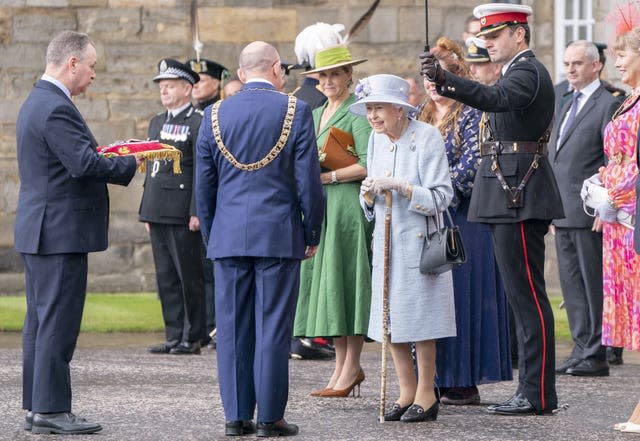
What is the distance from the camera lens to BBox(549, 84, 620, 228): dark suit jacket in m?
10.0

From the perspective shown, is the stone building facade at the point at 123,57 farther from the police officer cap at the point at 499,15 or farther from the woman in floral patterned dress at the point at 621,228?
the police officer cap at the point at 499,15

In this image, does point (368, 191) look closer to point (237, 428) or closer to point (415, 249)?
point (415, 249)

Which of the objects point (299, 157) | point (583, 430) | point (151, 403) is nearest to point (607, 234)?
point (583, 430)

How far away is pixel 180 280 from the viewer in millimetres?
11266

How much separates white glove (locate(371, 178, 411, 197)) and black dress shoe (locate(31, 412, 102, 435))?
179 centimetres

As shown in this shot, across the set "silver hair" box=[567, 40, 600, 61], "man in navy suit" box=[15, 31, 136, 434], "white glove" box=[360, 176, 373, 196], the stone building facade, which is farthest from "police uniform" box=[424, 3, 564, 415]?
the stone building facade

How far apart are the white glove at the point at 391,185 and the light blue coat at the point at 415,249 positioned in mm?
48

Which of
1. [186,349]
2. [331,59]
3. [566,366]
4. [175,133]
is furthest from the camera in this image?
[175,133]

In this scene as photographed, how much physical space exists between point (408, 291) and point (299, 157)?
92 cm

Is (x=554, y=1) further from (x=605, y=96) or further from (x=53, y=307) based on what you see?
(x=53, y=307)

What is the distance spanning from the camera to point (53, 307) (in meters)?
7.17

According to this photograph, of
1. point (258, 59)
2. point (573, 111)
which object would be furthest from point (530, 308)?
point (573, 111)

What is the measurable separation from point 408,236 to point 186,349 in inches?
147

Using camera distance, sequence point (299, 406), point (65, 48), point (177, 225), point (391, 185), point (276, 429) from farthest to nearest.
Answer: point (177, 225) < point (299, 406) < point (391, 185) < point (65, 48) < point (276, 429)
